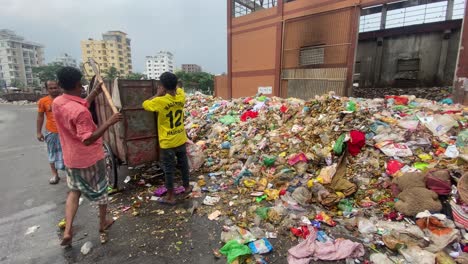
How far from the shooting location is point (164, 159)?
9.96ft

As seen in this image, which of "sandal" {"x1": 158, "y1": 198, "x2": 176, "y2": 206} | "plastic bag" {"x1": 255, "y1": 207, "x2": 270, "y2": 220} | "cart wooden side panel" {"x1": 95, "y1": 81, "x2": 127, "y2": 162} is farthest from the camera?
"cart wooden side panel" {"x1": 95, "y1": 81, "x2": 127, "y2": 162}

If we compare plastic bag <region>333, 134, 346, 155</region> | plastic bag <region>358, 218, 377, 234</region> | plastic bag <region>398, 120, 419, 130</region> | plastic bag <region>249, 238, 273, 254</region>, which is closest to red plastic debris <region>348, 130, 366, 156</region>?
plastic bag <region>333, 134, 346, 155</region>

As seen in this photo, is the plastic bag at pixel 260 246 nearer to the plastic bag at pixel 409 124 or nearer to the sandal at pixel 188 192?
the sandal at pixel 188 192

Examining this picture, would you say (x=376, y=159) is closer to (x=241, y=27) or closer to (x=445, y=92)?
(x=445, y=92)

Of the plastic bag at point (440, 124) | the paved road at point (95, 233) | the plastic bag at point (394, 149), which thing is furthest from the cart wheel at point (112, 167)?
the plastic bag at point (440, 124)

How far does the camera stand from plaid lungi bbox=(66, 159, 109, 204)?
2.25m

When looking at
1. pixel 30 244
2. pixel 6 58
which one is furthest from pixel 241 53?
pixel 6 58

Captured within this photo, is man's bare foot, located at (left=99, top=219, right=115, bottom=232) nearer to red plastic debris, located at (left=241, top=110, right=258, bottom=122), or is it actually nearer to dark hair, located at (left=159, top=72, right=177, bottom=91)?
dark hair, located at (left=159, top=72, right=177, bottom=91)

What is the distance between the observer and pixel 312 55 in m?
10.7

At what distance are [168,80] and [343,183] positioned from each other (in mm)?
2640

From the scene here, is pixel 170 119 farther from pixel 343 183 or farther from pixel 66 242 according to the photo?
pixel 343 183

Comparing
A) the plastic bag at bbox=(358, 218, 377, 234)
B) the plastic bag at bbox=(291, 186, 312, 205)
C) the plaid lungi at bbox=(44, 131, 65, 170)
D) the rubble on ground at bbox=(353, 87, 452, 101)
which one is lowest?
the plastic bag at bbox=(358, 218, 377, 234)

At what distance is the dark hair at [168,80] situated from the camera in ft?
9.23

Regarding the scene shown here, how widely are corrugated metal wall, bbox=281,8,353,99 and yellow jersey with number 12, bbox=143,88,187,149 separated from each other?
8501 mm
